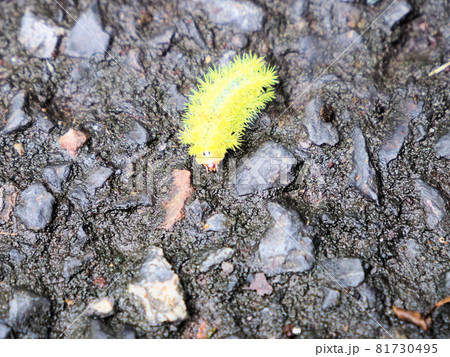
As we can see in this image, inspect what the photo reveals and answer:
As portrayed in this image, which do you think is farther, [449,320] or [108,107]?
[108,107]

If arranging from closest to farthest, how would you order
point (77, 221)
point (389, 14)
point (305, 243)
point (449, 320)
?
point (449, 320)
point (305, 243)
point (77, 221)
point (389, 14)

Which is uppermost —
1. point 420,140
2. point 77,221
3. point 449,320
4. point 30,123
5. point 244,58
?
point 420,140

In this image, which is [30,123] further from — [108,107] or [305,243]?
[305,243]

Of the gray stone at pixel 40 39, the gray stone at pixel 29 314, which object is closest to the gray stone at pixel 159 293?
the gray stone at pixel 29 314

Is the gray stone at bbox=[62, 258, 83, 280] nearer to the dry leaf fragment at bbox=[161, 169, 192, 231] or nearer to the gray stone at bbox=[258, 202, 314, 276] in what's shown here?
the dry leaf fragment at bbox=[161, 169, 192, 231]

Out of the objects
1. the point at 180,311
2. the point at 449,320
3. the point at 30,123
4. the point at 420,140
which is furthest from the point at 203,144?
the point at 449,320

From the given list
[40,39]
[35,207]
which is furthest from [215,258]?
[40,39]

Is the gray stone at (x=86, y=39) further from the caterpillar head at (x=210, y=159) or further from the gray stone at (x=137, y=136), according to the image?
the caterpillar head at (x=210, y=159)
